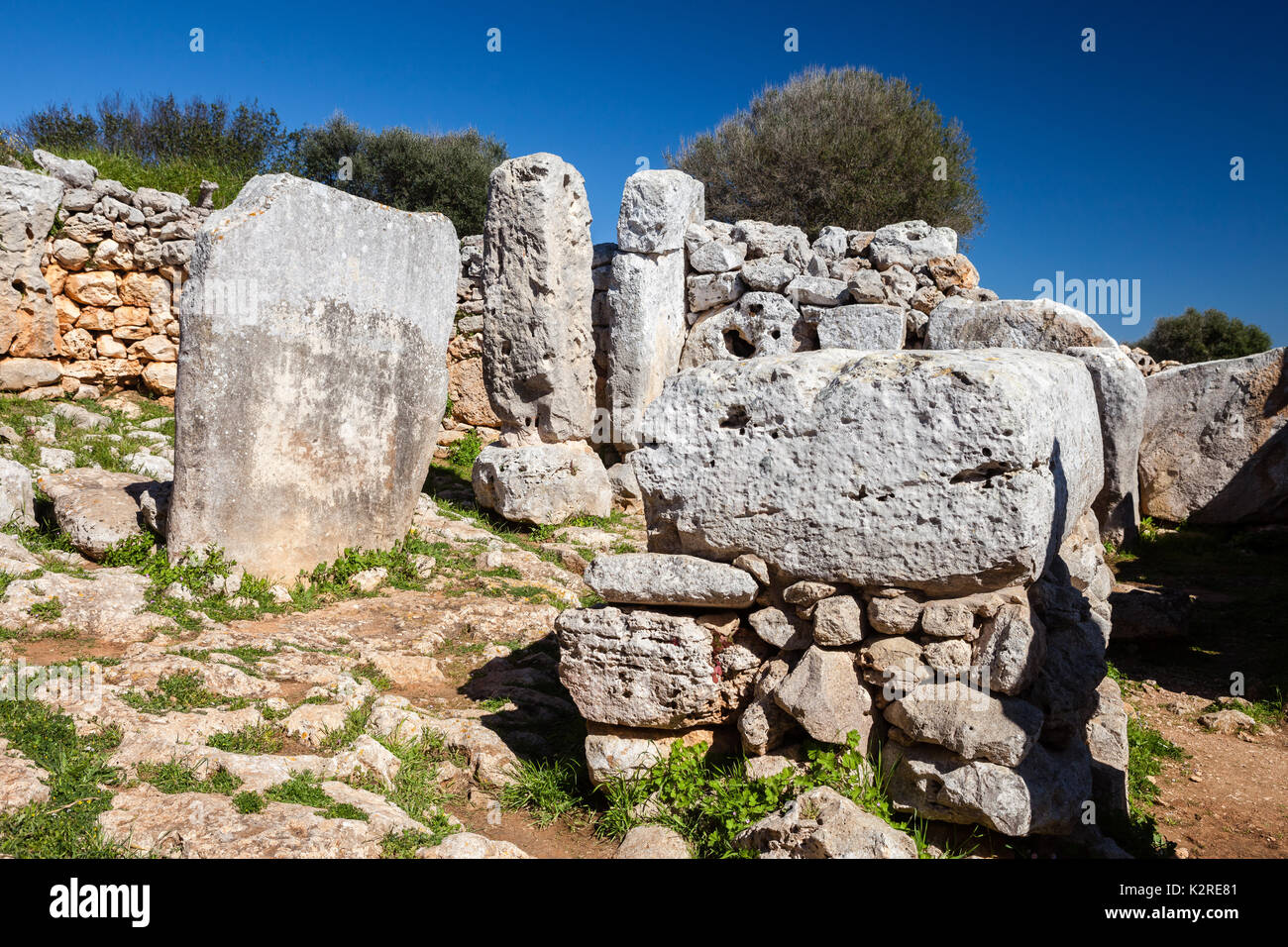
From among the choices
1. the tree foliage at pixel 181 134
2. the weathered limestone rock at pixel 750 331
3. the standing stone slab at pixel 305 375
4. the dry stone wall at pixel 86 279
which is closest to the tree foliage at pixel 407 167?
the tree foliage at pixel 181 134

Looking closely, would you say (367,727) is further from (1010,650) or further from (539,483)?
(539,483)

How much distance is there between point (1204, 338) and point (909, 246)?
682 inches

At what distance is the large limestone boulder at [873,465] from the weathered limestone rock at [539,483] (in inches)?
176

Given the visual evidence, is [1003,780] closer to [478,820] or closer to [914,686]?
[914,686]

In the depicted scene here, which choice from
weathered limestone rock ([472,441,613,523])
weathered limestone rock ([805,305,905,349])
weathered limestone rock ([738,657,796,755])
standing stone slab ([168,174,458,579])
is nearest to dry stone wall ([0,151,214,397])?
weathered limestone rock ([472,441,613,523])

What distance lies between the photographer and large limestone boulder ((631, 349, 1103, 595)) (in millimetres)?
2846

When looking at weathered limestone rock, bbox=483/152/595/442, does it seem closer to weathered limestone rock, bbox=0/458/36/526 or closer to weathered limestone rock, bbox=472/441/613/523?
weathered limestone rock, bbox=472/441/613/523

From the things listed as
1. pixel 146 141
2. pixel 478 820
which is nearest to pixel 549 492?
pixel 478 820

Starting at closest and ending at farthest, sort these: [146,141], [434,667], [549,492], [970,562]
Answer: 1. [970,562]
2. [434,667]
3. [549,492]
4. [146,141]

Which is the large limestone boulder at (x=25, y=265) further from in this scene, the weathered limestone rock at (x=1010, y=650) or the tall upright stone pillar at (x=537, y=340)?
the weathered limestone rock at (x=1010, y=650)

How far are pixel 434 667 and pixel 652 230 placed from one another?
208 inches

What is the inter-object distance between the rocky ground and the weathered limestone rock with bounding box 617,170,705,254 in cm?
354

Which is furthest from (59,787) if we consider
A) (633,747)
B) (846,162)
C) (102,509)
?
(846,162)

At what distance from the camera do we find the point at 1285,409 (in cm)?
798
